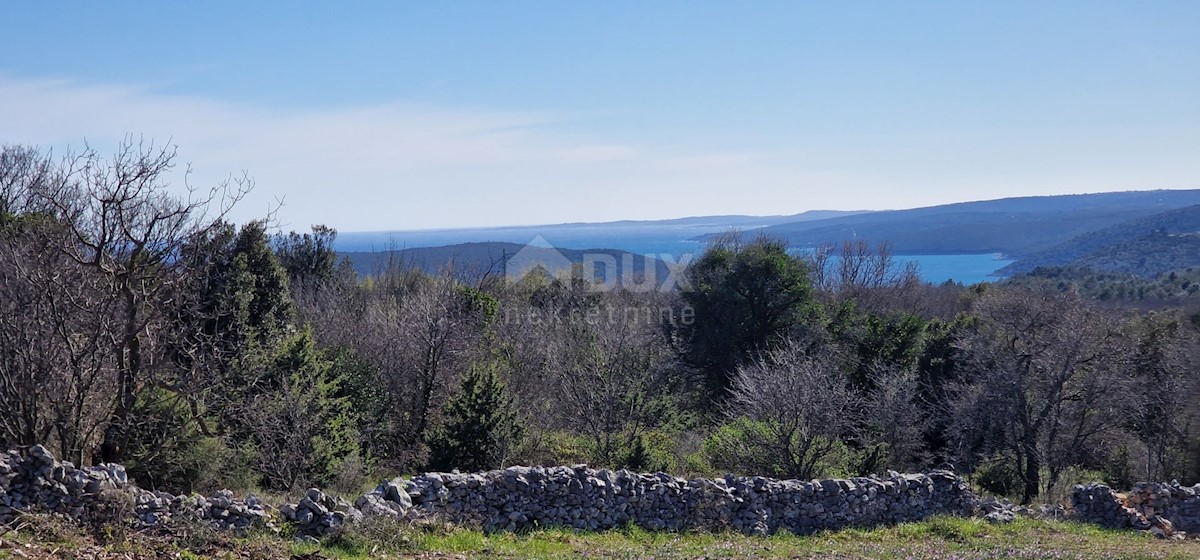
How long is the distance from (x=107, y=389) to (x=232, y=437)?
304 centimetres

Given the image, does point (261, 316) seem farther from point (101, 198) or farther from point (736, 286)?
point (736, 286)

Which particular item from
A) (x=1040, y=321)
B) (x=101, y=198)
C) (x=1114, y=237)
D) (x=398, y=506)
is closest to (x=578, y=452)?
(x=398, y=506)

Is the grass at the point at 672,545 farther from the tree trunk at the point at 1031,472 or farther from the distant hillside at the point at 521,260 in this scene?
the distant hillside at the point at 521,260

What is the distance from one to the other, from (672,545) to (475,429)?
8.09 m

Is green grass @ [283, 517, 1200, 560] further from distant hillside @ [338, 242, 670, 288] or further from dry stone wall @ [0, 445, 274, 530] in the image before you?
distant hillside @ [338, 242, 670, 288]

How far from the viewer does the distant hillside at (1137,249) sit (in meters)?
79.9

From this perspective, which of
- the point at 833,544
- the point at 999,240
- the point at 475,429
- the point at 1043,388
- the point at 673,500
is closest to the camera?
the point at 833,544

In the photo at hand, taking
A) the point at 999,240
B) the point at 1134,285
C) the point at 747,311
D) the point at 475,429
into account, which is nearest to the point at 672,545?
the point at 475,429

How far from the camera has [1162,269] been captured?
77500mm

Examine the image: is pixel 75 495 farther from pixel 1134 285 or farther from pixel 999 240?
pixel 999 240

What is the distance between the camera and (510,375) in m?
25.7

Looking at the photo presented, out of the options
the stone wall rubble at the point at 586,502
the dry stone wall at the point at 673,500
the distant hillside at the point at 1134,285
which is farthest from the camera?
the distant hillside at the point at 1134,285

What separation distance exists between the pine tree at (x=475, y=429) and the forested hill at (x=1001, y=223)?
94.3 meters

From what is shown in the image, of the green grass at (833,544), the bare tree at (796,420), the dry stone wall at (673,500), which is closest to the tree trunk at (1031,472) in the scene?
the bare tree at (796,420)
